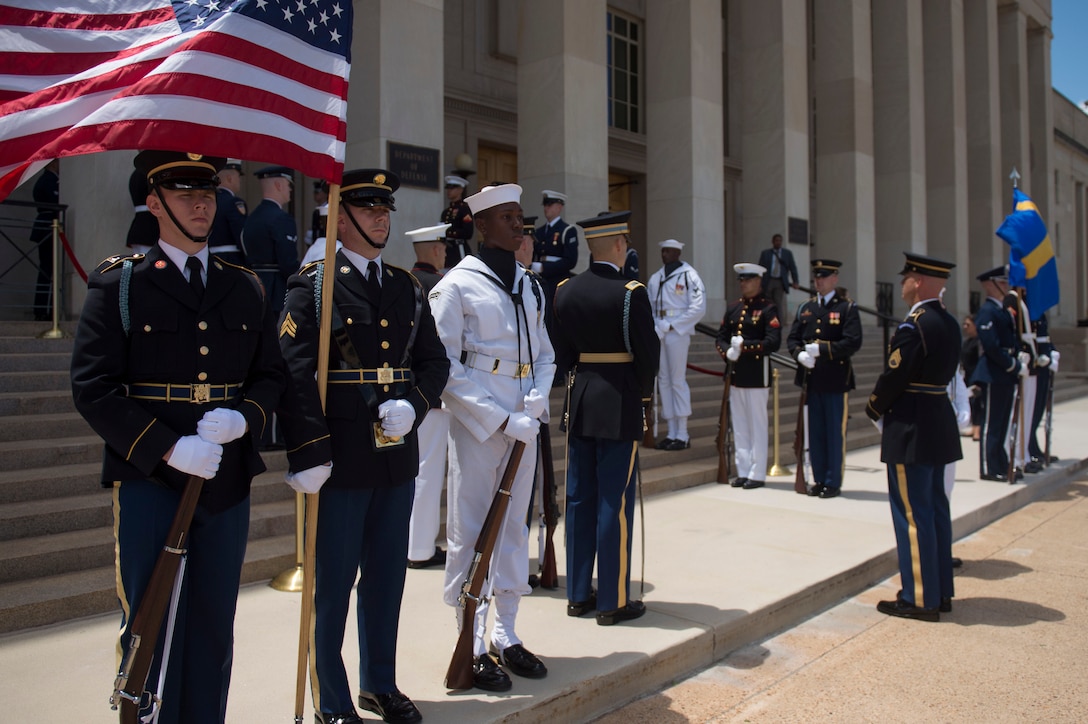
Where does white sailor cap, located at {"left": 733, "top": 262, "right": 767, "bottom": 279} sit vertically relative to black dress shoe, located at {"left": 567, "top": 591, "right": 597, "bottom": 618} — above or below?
above

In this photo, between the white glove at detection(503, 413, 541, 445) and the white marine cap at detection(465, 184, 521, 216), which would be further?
the white marine cap at detection(465, 184, 521, 216)

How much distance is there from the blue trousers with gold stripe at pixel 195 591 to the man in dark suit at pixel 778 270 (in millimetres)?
13615

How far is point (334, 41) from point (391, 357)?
1.24 meters

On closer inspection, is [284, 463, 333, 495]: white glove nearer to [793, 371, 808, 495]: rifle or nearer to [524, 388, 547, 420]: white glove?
[524, 388, 547, 420]: white glove

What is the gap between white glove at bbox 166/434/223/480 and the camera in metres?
2.70

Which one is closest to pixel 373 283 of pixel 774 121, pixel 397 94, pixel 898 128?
pixel 397 94

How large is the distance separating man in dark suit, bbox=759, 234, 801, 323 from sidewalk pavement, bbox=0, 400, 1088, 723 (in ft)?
26.8

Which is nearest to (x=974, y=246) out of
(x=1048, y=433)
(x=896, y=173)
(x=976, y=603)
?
(x=896, y=173)

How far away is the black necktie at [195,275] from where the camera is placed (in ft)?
9.62

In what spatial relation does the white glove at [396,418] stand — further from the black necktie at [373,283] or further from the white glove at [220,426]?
the white glove at [220,426]

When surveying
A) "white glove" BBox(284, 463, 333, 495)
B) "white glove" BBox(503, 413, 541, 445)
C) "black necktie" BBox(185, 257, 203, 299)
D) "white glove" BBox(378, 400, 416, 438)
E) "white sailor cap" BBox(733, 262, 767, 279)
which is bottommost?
"white glove" BBox(284, 463, 333, 495)

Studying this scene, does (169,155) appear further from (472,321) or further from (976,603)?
(976,603)

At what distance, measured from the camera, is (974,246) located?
26.2m

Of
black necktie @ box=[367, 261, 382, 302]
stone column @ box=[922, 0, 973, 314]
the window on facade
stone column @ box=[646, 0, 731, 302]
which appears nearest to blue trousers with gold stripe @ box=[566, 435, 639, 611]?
black necktie @ box=[367, 261, 382, 302]
